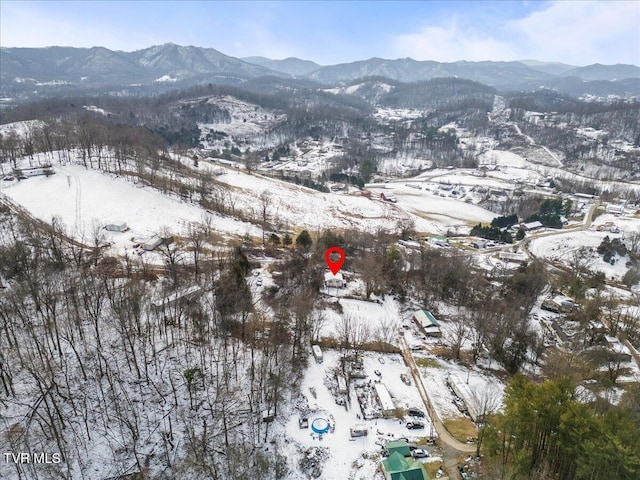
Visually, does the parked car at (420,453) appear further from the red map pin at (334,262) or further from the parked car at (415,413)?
the red map pin at (334,262)

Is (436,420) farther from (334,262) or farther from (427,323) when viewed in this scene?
(334,262)

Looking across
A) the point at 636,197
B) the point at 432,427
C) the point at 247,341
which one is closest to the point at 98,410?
the point at 247,341

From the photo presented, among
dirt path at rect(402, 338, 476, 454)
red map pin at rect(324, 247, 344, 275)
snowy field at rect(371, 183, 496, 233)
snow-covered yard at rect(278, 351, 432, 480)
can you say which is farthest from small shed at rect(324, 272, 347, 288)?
snowy field at rect(371, 183, 496, 233)

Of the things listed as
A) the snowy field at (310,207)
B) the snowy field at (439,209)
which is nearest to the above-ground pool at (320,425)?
the snowy field at (310,207)

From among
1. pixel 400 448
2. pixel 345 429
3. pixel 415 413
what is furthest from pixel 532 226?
pixel 345 429

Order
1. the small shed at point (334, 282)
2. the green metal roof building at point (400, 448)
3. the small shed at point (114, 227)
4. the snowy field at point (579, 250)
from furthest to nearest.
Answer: the snowy field at point (579, 250), the small shed at point (114, 227), the small shed at point (334, 282), the green metal roof building at point (400, 448)

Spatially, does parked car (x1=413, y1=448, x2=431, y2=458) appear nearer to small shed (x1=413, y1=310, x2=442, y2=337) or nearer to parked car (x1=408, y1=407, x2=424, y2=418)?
parked car (x1=408, y1=407, x2=424, y2=418)

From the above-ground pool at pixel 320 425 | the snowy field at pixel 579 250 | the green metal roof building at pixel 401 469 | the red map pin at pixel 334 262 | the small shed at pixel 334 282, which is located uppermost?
the red map pin at pixel 334 262
